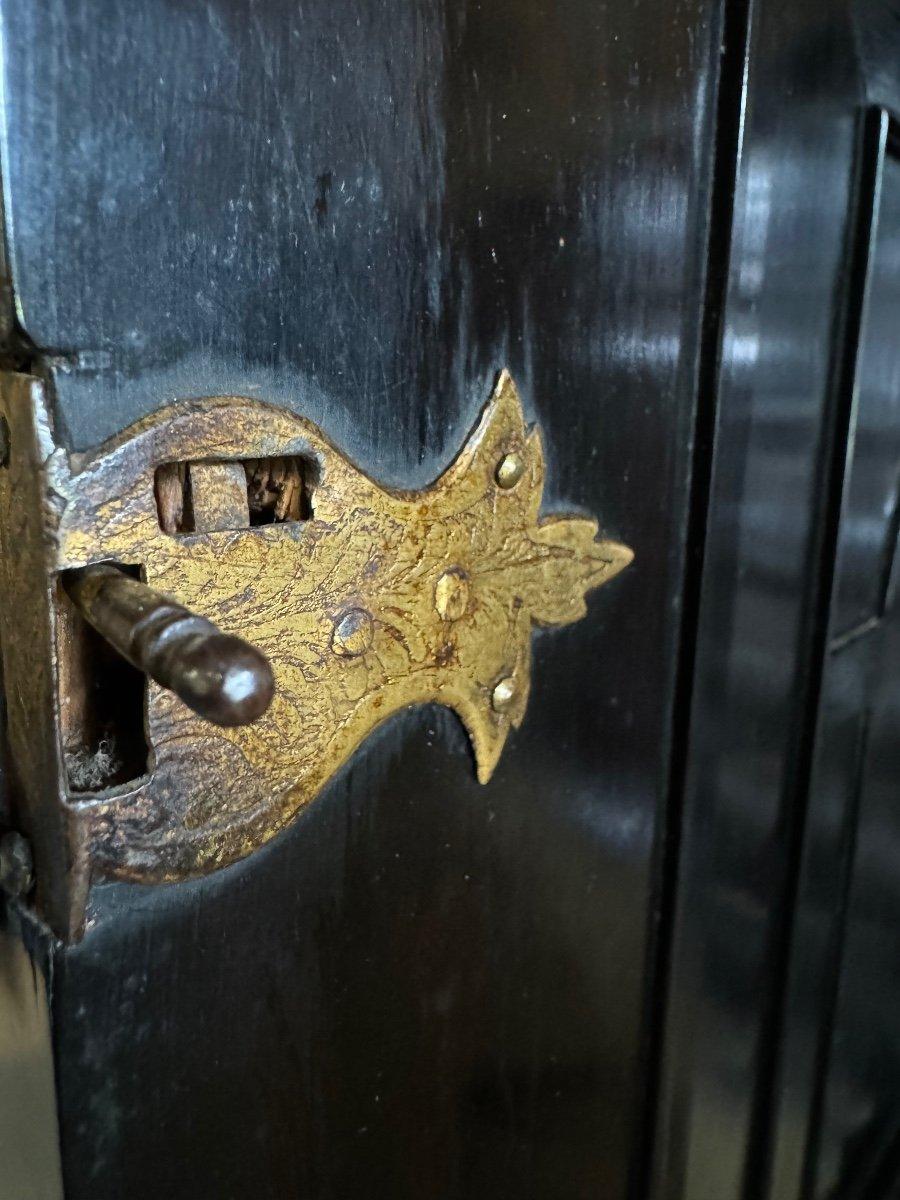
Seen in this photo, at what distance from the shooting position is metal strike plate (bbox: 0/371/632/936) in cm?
29

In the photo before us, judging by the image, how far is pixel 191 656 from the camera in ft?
0.81

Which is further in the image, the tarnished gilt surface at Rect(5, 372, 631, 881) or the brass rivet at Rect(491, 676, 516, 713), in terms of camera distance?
the brass rivet at Rect(491, 676, 516, 713)

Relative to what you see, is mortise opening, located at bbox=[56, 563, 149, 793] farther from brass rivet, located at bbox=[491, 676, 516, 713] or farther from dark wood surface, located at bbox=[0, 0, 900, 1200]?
brass rivet, located at bbox=[491, 676, 516, 713]

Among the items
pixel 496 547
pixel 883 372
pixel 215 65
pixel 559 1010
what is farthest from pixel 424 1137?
pixel 883 372

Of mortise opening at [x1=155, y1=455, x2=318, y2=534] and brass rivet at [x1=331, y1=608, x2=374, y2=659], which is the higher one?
mortise opening at [x1=155, y1=455, x2=318, y2=534]

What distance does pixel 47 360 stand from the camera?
0.27 meters

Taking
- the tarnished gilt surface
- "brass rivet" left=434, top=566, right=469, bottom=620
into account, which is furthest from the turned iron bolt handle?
"brass rivet" left=434, top=566, right=469, bottom=620

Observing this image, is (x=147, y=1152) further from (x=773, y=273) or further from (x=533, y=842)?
(x=773, y=273)

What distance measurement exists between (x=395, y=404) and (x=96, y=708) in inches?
5.5

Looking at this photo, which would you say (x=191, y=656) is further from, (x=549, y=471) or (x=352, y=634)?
(x=549, y=471)

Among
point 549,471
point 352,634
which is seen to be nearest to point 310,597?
point 352,634

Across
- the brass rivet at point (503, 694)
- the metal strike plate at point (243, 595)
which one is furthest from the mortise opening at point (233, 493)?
the brass rivet at point (503, 694)

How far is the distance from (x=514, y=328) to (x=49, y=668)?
0.21 m

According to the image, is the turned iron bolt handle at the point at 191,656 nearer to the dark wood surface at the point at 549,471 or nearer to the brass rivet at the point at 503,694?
the dark wood surface at the point at 549,471
